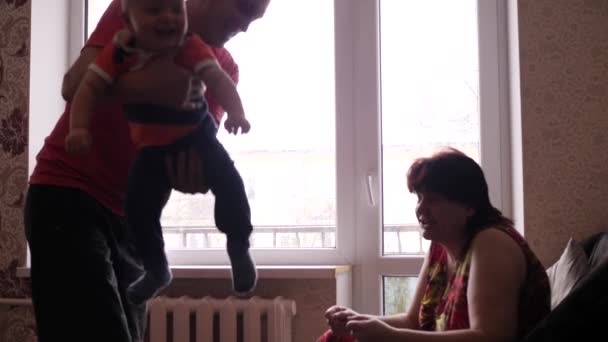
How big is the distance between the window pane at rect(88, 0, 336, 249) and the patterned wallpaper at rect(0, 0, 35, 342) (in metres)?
0.65

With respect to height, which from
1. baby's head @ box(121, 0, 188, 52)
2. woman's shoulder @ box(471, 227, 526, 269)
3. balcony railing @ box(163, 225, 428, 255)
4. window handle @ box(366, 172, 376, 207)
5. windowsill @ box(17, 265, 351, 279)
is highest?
baby's head @ box(121, 0, 188, 52)

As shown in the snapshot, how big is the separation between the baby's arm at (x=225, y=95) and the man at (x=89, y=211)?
0.21ft

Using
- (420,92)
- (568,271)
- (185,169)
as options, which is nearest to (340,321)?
(568,271)

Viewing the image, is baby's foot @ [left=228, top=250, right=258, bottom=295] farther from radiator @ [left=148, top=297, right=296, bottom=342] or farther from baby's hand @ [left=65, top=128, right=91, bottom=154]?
radiator @ [left=148, top=297, right=296, bottom=342]

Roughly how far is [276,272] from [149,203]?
1.58m

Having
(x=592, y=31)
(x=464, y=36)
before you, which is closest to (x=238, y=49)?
(x=464, y=36)

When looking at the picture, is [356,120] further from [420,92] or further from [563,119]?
[563,119]

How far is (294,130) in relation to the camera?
256 cm

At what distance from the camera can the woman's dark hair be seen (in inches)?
61.3

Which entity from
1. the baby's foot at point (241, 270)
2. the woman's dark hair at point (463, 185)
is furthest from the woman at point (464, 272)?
the baby's foot at point (241, 270)

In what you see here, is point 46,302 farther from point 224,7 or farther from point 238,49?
point 238,49

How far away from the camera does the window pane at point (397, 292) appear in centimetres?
254

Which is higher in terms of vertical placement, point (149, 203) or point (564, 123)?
point (564, 123)

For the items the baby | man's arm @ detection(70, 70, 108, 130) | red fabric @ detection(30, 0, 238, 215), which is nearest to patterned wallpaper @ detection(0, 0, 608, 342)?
red fabric @ detection(30, 0, 238, 215)
